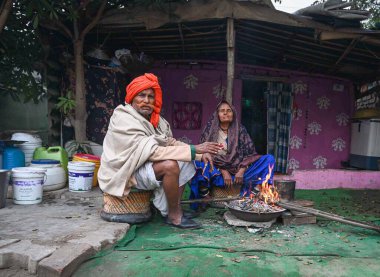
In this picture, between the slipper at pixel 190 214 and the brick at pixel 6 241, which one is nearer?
the brick at pixel 6 241

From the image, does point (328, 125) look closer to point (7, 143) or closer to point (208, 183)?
point (208, 183)

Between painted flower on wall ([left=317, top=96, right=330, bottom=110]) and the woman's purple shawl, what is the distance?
4311mm

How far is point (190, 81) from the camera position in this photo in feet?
25.2

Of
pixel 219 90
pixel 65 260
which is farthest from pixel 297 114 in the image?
pixel 65 260

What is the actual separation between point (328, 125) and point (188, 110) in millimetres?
3535

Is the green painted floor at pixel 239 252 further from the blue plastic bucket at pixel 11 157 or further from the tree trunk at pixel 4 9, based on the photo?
the tree trunk at pixel 4 9

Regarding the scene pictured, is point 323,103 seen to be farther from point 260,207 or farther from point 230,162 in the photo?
point 260,207

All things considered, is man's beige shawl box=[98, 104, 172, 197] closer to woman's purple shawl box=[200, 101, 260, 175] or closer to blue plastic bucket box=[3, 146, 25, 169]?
woman's purple shawl box=[200, 101, 260, 175]

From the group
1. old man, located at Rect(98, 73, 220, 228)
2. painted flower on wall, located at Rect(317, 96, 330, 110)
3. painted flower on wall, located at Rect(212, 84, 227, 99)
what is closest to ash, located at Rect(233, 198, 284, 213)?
old man, located at Rect(98, 73, 220, 228)

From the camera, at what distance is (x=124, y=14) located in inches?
206

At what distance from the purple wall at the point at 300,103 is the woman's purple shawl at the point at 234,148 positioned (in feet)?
10.0

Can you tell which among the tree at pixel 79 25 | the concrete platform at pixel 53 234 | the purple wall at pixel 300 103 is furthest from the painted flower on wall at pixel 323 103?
the concrete platform at pixel 53 234

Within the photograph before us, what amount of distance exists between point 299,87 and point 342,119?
1.44 meters

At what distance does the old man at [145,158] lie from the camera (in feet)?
10.9
